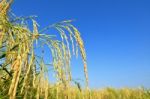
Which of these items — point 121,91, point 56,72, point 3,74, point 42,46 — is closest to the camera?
point 56,72

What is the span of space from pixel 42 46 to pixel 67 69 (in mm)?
423

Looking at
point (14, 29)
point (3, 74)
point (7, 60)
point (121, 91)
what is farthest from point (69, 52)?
point (121, 91)

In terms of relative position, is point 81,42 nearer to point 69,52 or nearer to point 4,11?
point 69,52

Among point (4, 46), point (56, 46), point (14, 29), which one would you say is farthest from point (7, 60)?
point (56, 46)

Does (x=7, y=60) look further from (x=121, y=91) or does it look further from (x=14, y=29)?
(x=121, y=91)

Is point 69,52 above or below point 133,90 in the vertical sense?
below

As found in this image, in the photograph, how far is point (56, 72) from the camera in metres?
3.01

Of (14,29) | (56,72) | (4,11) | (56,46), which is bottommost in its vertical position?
(56,72)

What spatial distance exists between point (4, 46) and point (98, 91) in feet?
35.3

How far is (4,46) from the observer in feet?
12.9

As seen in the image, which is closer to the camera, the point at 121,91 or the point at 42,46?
the point at 42,46

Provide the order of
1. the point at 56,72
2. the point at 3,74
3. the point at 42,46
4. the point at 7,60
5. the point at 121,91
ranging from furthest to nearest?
the point at 121,91
the point at 3,74
the point at 7,60
the point at 42,46
the point at 56,72

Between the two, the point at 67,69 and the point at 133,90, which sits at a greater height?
the point at 133,90

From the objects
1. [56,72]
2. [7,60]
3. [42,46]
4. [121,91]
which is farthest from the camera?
[121,91]
